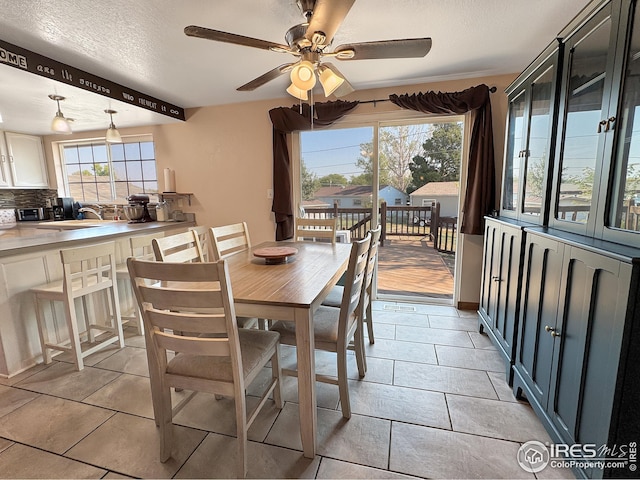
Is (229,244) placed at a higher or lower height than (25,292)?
higher

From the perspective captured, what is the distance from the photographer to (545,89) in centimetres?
179

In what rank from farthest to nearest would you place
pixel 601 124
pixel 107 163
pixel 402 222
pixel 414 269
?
Answer: 1. pixel 402 222
2. pixel 414 269
3. pixel 107 163
4. pixel 601 124

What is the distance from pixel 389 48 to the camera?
1525 millimetres

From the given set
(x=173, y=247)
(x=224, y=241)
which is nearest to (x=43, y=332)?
(x=173, y=247)

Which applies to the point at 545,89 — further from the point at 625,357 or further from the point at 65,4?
the point at 65,4

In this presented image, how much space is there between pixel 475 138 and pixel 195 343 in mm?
2846

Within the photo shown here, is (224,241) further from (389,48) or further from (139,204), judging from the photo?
(139,204)

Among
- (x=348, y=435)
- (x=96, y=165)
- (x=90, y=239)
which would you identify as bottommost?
(x=348, y=435)

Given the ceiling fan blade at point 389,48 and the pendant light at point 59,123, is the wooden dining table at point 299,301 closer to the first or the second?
the ceiling fan blade at point 389,48

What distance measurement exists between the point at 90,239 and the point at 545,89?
348 cm

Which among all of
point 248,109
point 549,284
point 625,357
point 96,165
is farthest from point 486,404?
point 96,165

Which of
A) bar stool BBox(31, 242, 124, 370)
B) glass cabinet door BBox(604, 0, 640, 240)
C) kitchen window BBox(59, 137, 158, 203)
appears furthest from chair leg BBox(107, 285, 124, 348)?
glass cabinet door BBox(604, 0, 640, 240)

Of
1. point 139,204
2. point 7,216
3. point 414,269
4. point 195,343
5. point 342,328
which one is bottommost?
point 414,269

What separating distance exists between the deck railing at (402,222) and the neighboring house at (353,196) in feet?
0.22
